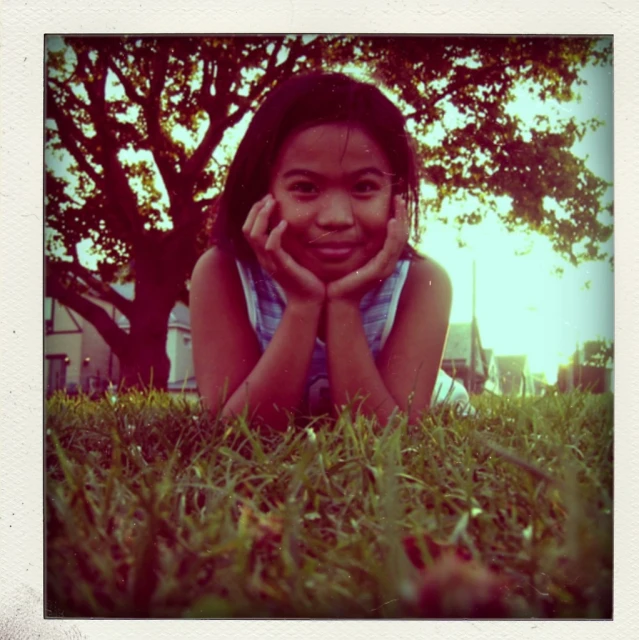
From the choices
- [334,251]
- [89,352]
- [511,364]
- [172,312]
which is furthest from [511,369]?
[89,352]

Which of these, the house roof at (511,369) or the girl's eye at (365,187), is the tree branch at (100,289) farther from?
the house roof at (511,369)

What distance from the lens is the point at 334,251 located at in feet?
5.74

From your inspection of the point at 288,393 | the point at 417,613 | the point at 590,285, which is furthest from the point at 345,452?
the point at 590,285

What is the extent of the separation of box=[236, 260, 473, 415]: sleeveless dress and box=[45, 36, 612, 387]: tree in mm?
198

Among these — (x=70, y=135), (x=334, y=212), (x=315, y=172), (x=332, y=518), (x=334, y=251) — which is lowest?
(x=332, y=518)

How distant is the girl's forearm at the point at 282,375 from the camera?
1721mm

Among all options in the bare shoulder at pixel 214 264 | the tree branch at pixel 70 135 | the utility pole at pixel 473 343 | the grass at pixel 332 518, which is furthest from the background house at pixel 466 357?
the tree branch at pixel 70 135

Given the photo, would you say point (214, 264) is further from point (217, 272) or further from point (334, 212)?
point (334, 212)

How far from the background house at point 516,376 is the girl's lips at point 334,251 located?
0.51 meters

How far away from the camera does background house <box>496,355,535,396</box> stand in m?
1.74

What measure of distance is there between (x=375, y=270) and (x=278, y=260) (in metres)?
0.27
